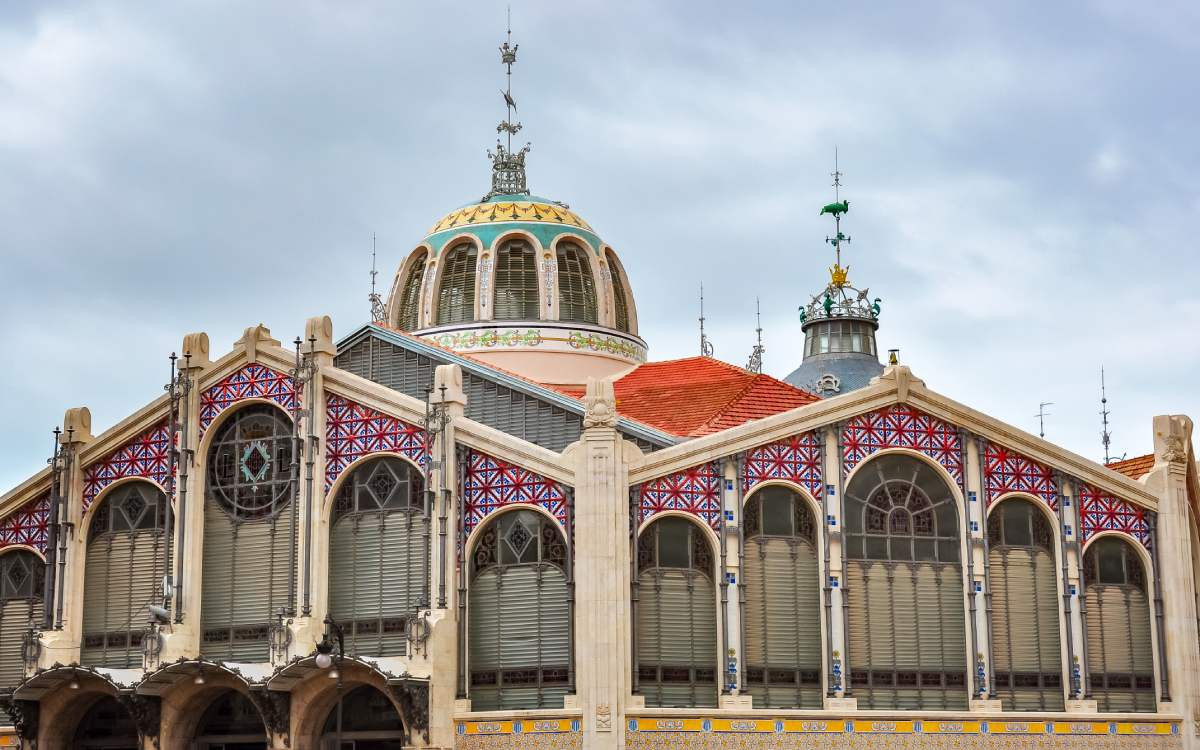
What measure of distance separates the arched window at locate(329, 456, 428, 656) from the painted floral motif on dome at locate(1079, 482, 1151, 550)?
51.9 ft

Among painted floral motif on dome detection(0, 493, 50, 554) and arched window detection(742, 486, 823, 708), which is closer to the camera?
arched window detection(742, 486, 823, 708)

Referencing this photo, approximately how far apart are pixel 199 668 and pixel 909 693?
16436 mm

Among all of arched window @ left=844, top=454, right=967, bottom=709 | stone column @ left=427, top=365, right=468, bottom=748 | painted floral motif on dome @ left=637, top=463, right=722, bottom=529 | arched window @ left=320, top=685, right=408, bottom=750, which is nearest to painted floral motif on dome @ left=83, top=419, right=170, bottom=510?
arched window @ left=320, top=685, right=408, bottom=750

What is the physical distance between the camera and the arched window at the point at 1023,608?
44.4 metres

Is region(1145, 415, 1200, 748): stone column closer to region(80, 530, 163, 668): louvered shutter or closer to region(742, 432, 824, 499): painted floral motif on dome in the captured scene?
region(742, 432, 824, 499): painted floral motif on dome

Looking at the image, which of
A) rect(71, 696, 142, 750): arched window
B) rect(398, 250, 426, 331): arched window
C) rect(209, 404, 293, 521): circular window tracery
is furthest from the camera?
rect(398, 250, 426, 331): arched window

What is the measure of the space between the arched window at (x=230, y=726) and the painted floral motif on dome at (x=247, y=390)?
6733 mm

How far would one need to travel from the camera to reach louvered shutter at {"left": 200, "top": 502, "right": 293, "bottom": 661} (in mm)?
45406

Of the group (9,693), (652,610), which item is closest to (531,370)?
(652,610)

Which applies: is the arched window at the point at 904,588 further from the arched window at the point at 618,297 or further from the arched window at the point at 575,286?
the arched window at the point at 618,297

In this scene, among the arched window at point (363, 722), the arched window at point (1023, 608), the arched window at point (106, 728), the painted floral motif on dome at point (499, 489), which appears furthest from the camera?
the arched window at point (106, 728)

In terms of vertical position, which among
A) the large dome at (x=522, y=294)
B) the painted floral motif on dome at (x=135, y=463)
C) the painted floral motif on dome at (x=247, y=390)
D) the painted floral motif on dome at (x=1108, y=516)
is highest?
the large dome at (x=522, y=294)

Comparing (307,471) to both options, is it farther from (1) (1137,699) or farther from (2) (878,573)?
(1) (1137,699)

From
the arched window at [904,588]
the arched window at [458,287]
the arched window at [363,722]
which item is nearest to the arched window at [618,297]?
the arched window at [458,287]
